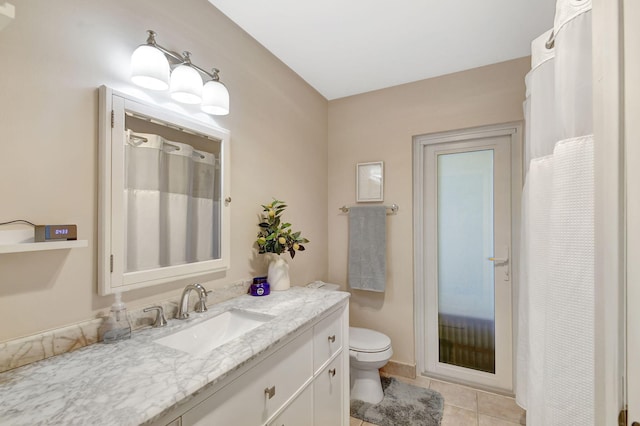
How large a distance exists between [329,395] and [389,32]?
A: 2.15 meters

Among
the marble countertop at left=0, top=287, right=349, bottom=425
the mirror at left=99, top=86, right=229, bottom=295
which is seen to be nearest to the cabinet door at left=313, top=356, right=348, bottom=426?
the marble countertop at left=0, top=287, right=349, bottom=425

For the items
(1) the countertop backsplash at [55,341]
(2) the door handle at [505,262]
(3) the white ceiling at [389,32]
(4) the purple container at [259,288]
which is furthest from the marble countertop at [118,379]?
(2) the door handle at [505,262]

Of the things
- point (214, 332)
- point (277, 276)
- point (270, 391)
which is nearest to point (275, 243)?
point (277, 276)

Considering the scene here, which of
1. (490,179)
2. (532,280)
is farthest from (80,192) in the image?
(490,179)

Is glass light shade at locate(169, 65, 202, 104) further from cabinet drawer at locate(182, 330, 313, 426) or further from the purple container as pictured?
cabinet drawer at locate(182, 330, 313, 426)

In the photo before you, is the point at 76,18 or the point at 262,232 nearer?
the point at 76,18

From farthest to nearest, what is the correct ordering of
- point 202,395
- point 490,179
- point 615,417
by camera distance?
point 490,179
point 202,395
point 615,417

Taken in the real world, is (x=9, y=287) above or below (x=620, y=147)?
below

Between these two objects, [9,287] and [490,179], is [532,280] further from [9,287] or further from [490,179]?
[9,287]

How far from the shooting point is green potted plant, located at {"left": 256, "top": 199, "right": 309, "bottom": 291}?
5.75 feet

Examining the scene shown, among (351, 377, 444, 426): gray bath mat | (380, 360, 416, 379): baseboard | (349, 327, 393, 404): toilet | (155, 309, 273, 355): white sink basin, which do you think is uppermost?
(155, 309, 273, 355): white sink basin

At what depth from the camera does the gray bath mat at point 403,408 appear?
1.84 m

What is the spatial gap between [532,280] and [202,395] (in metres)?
1.25

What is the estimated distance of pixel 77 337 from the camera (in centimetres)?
96
